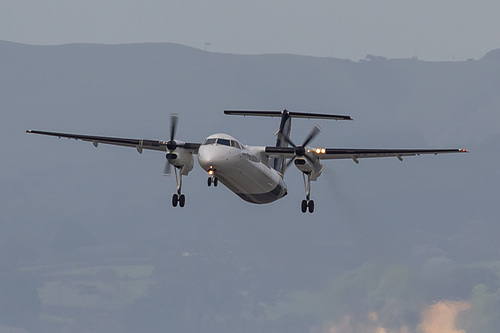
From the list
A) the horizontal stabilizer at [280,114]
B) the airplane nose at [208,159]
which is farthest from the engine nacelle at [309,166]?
the airplane nose at [208,159]

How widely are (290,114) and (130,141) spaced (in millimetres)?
11139

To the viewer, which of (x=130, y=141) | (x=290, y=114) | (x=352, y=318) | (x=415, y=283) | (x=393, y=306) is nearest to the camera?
(x=130, y=141)

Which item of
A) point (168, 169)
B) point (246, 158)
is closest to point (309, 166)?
point (246, 158)

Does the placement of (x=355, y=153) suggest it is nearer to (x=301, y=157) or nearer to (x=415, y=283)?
(x=301, y=157)

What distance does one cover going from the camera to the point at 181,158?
5438cm

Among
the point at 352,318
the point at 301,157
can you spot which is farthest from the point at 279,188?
the point at 352,318

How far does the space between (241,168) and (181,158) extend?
5154 mm

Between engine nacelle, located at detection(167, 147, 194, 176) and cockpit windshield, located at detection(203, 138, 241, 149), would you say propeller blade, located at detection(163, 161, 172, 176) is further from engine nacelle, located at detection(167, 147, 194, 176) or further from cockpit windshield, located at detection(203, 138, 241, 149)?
cockpit windshield, located at detection(203, 138, 241, 149)

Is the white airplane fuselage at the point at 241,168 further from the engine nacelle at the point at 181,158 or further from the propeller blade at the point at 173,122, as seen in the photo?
the engine nacelle at the point at 181,158

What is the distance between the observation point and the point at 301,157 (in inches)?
2141

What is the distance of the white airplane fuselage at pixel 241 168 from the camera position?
1925 inches

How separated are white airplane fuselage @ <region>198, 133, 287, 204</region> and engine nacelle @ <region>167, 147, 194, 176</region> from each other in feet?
10.9

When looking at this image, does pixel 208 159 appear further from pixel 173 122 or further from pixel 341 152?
pixel 341 152

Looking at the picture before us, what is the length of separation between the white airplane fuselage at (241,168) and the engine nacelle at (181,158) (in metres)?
3.31
